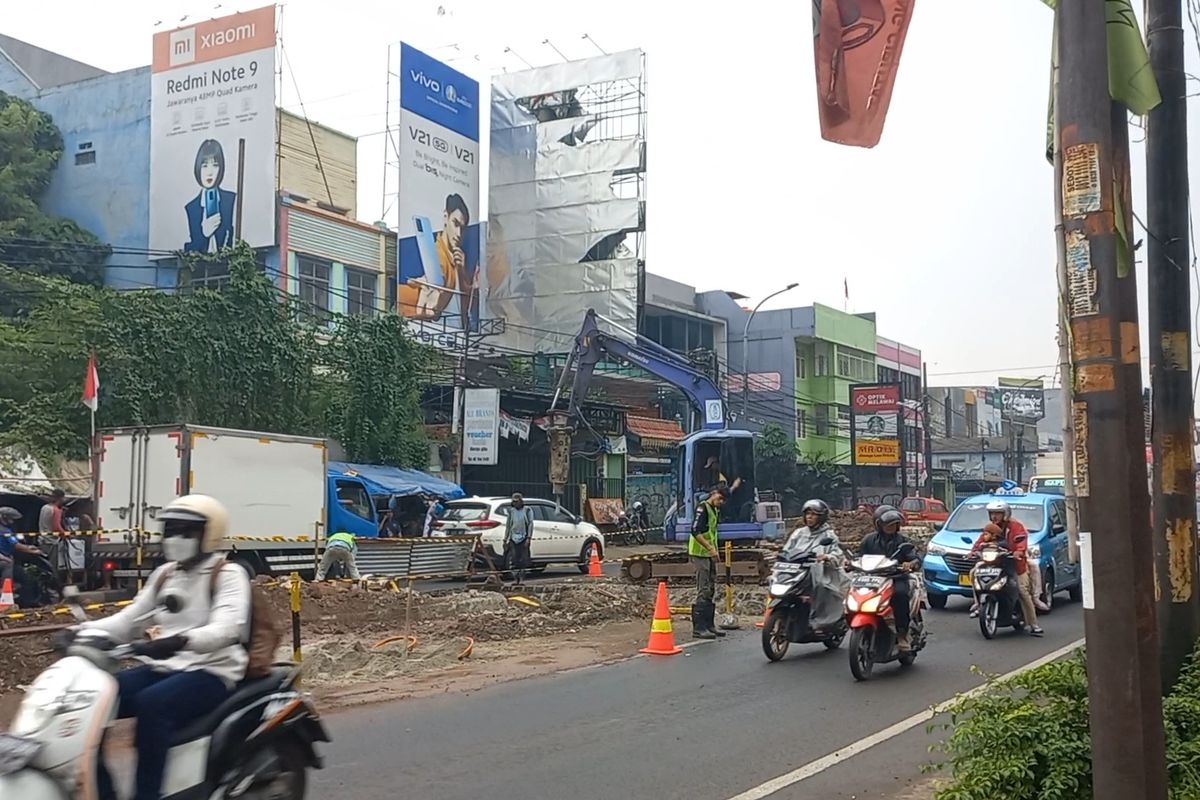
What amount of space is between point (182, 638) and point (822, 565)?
7.90 metres

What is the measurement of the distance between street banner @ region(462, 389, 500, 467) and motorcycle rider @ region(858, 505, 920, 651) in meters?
21.7

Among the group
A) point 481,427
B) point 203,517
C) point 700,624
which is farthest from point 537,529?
point 203,517

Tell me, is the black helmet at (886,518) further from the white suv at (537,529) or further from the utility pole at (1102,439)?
the white suv at (537,529)

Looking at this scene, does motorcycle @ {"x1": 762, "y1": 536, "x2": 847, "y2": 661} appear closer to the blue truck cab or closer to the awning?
the blue truck cab

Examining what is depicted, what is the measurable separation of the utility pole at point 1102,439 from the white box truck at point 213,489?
16235 millimetres

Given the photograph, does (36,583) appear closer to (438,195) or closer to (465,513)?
(465,513)

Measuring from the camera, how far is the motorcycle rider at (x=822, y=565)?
453 inches

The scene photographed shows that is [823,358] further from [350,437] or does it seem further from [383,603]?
[383,603]

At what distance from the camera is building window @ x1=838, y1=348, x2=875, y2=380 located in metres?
61.2

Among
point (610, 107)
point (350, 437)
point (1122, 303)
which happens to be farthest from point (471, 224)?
point (1122, 303)

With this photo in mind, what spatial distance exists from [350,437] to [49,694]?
27.2 m

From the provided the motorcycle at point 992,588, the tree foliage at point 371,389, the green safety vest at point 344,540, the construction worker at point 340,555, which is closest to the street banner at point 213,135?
the tree foliage at point 371,389

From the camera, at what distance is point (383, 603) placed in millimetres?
15711

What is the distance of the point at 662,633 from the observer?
12625 millimetres
